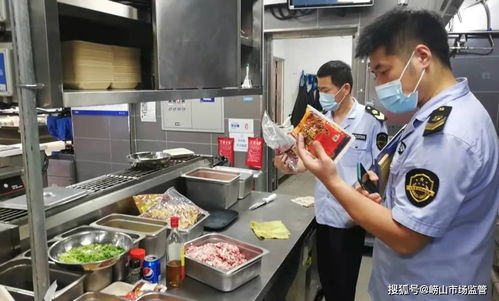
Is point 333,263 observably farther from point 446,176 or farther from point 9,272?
point 9,272

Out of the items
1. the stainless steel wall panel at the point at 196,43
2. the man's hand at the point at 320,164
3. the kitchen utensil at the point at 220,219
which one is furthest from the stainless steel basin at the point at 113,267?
the man's hand at the point at 320,164

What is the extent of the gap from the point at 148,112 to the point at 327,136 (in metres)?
3.51

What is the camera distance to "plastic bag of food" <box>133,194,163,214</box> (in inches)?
74.9

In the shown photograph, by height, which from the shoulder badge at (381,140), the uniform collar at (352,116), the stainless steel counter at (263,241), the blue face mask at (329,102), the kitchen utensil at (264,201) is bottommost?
the stainless steel counter at (263,241)

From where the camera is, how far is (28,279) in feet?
4.43

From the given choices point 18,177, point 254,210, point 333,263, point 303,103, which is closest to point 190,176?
point 254,210

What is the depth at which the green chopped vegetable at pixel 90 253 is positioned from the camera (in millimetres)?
1317

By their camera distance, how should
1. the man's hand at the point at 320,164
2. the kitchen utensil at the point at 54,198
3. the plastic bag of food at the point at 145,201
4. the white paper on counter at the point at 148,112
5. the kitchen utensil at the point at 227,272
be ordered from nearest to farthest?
the man's hand at the point at 320,164
the kitchen utensil at the point at 227,272
the kitchen utensil at the point at 54,198
the plastic bag of food at the point at 145,201
the white paper on counter at the point at 148,112

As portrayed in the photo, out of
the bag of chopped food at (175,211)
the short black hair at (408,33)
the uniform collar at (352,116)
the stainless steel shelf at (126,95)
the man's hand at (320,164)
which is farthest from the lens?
the uniform collar at (352,116)

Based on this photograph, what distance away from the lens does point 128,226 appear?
1.70 metres

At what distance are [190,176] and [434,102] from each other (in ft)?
5.04

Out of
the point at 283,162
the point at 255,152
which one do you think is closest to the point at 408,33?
the point at 283,162

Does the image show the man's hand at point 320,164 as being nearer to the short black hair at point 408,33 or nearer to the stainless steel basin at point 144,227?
the short black hair at point 408,33

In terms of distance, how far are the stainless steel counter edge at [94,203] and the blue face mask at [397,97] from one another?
4.44 ft
